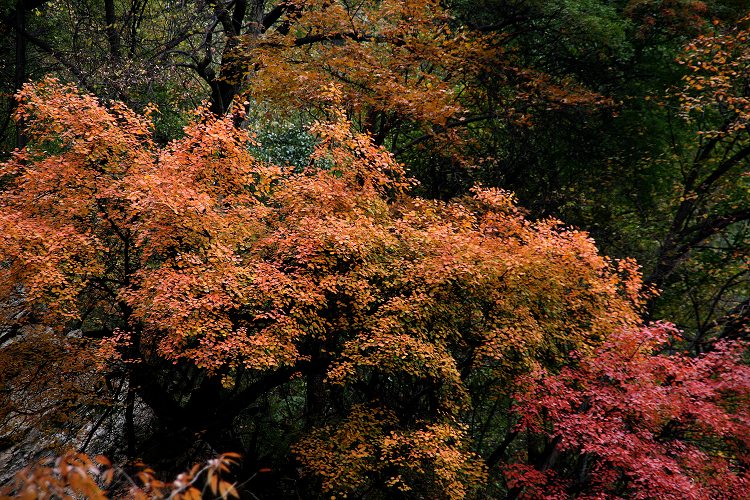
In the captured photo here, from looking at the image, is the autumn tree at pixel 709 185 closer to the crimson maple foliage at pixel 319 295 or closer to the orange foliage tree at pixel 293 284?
the crimson maple foliage at pixel 319 295

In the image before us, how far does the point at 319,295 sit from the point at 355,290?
68 centimetres

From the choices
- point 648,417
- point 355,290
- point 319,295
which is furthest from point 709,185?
point 319,295

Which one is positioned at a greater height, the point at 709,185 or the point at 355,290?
the point at 709,185

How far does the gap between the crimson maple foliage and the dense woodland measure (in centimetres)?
6

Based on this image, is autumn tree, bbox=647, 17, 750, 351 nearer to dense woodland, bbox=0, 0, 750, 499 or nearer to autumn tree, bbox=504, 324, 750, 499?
dense woodland, bbox=0, 0, 750, 499

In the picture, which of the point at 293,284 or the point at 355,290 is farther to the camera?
the point at 355,290

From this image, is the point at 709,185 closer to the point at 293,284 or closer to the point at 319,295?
the point at 319,295

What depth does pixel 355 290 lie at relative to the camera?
30.8ft

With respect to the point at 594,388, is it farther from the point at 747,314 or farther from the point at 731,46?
the point at 731,46

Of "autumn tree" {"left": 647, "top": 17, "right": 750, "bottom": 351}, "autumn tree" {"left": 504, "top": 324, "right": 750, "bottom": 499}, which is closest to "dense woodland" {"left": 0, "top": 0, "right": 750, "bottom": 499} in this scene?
"autumn tree" {"left": 504, "top": 324, "right": 750, "bottom": 499}

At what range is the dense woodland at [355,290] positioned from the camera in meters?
8.93

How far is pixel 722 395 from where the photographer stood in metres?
9.80

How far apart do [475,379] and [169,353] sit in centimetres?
764

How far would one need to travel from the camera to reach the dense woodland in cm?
893
